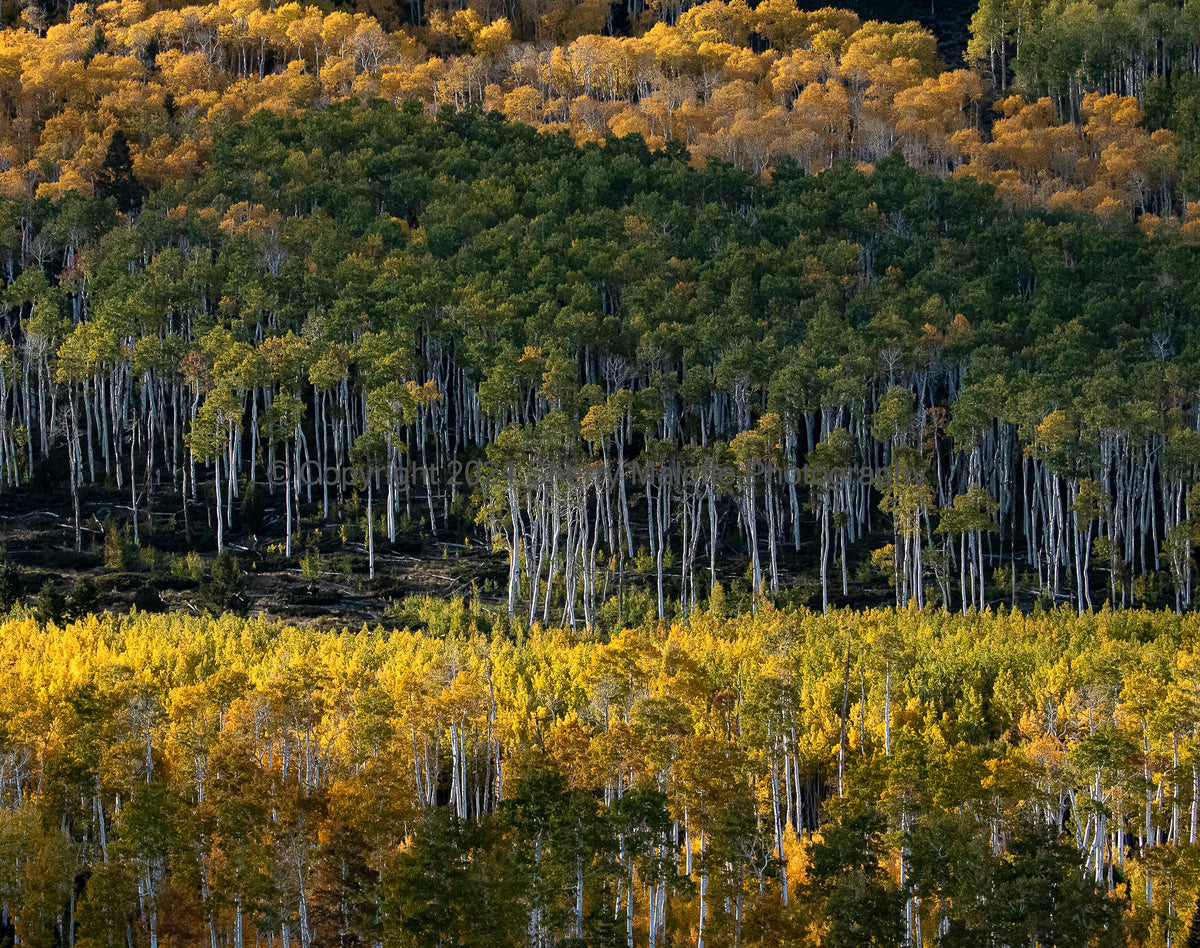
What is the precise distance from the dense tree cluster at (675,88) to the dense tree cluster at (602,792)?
74773 mm

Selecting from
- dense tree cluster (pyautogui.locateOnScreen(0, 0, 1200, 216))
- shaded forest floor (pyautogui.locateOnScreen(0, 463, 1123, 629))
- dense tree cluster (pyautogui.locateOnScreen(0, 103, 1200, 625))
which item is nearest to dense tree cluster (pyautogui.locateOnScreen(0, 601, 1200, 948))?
shaded forest floor (pyautogui.locateOnScreen(0, 463, 1123, 629))

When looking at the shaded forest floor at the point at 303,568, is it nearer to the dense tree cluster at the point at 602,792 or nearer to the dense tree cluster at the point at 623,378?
the dense tree cluster at the point at 623,378

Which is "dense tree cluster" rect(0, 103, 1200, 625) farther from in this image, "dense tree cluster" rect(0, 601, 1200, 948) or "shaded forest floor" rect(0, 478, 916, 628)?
"dense tree cluster" rect(0, 601, 1200, 948)

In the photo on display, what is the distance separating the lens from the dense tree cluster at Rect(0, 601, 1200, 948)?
135ft

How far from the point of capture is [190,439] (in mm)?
77812

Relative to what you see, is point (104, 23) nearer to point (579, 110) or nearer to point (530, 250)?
point (579, 110)

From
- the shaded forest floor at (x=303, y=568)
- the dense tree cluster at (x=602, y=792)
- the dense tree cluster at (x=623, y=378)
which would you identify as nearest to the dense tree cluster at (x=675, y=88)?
the dense tree cluster at (x=623, y=378)

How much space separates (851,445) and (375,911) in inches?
1665

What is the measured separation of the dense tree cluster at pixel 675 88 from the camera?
131250 mm

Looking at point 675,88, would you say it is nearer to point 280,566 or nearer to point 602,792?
point 280,566

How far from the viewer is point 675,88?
156m

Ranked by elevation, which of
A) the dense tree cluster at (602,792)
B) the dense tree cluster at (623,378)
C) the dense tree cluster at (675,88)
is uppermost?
the dense tree cluster at (675,88)

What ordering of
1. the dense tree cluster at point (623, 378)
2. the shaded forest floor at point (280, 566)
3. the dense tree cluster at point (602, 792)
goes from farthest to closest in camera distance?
the dense tree cluster at point (623, 378) < the shaded forest floor at point (280, 566) < the dense tree cluster at point (602, 792)

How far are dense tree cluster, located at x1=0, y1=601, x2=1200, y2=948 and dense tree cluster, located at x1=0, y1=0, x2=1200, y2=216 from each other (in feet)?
245
